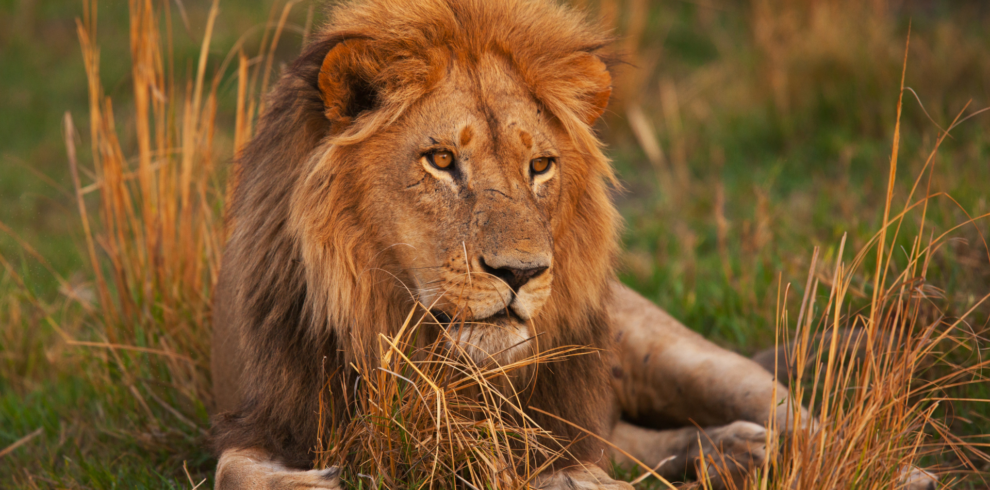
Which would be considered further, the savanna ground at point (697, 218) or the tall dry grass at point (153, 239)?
the tall dry grass at point (153, 239)

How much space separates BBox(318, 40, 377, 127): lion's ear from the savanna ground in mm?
1157

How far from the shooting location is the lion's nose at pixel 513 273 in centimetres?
225

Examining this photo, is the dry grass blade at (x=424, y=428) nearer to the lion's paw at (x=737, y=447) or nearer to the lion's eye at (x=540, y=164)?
the lion's eye at (x=540, y=164)

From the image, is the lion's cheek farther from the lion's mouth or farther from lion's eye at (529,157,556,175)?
lion's eye at (529,157,556,175)

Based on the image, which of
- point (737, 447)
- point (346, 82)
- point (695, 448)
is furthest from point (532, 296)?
point (695, 448)

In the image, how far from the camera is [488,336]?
7.64 feet

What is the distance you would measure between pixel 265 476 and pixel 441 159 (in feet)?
3.23

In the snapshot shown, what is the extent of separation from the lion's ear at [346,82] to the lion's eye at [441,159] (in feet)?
0.78

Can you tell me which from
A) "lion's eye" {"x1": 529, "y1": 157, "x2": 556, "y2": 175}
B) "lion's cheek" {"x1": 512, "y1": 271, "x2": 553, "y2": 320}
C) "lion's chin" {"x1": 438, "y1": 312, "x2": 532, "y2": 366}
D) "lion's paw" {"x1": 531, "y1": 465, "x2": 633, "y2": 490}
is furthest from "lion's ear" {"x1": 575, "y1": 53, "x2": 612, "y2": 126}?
"lion's paw" {"x1": 531, "y1": 465, "x2": 633, "y2": 490}

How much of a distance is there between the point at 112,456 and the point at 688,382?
2237 mm

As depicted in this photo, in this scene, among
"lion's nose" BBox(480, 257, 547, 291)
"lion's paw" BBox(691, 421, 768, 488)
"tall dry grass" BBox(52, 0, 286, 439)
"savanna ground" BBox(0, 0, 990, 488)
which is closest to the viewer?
"lion's nose" BBox(480, 257, 547, 291)

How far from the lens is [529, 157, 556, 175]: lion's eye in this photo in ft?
8.31

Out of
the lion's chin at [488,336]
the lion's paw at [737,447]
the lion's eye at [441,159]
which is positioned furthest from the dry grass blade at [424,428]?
the lion's paw at [737,447]

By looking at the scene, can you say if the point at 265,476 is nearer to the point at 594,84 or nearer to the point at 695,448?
the point at 594,84
